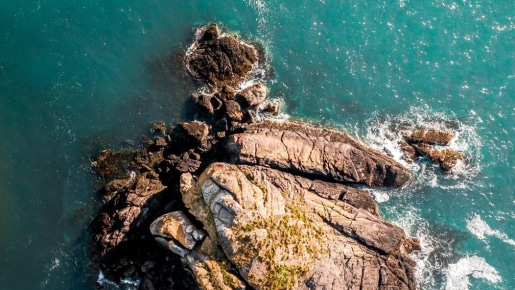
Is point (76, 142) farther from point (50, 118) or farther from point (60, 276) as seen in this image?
point (60, 276)

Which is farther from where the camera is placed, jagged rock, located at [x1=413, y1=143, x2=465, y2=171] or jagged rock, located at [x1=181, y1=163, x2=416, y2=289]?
jagged rock, located at [x1=413, y1=143, x2=465, y2=171]

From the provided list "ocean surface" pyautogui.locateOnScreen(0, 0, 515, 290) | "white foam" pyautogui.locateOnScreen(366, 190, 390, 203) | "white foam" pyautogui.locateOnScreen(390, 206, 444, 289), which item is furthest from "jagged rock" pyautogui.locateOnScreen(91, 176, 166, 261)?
"white foam" pyautogui.locateOnScreen(390, 206, 444, 289)

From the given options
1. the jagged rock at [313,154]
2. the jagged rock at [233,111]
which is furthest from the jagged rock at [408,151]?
the jagged rock at [233,111]

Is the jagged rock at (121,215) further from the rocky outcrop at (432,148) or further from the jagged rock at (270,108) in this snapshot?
the rocky outcrop at (432,148)

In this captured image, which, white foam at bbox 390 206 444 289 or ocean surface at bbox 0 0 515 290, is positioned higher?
ocean surface at bbox 0 0 515 290

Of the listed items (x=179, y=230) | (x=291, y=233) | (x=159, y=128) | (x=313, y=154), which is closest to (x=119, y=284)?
(x=179, y=230)

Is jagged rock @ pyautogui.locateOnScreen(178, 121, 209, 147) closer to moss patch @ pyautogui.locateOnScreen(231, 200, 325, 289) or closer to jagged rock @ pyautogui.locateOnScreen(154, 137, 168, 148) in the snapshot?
jagged rock @ pyautogui.locateOnScreen(154, 137, 168, 148)
